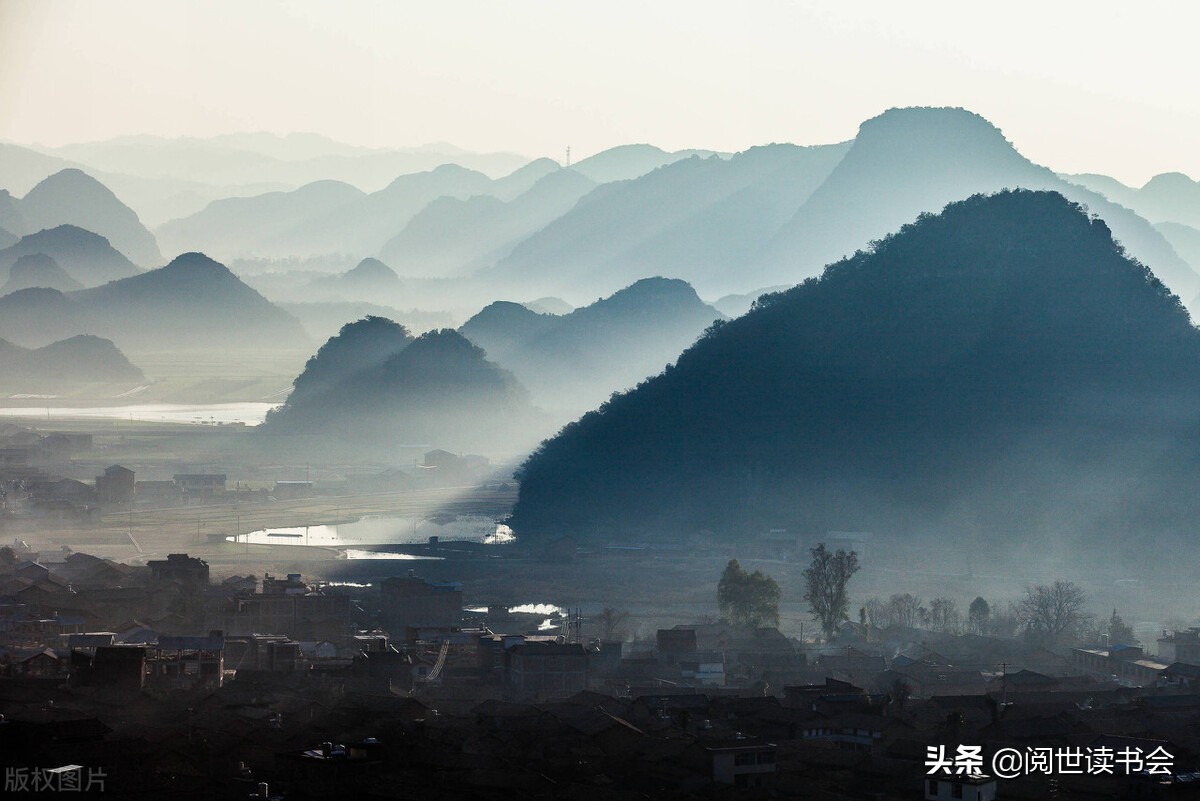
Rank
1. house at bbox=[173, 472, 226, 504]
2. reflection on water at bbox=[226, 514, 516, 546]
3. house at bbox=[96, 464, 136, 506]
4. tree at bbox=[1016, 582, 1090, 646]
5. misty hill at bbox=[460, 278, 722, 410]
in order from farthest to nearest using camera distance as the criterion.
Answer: misty hill at bbox=[460, 278, 722, 410], house at bbox=[173, 472, 226, 504], house at bbox=[96, 464, 136, 506], reflection on water at bbox=[226, 514, 516, 546], tree at bbox=[1016, 582, 1090, 646]

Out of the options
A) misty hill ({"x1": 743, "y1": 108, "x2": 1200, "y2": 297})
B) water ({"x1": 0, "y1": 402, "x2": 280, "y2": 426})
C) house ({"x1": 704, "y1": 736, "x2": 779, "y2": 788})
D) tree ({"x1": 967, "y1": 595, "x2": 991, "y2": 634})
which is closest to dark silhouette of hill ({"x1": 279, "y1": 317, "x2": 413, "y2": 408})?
water ({"x1": 0, "y1": 402, "x2": 280, "y2": 426})

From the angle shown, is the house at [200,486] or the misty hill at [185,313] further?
the misty hill at [185,313]

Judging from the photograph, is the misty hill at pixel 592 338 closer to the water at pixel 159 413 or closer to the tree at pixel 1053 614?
the water at pixel 159 413

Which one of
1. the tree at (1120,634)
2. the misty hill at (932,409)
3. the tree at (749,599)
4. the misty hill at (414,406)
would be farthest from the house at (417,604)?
the misty hill at (414,406)

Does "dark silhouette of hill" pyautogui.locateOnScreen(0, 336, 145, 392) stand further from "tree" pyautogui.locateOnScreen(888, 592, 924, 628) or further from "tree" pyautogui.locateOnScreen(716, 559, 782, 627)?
"tree" pyautogui.locateOnScreen(888, 592, 924, 628)

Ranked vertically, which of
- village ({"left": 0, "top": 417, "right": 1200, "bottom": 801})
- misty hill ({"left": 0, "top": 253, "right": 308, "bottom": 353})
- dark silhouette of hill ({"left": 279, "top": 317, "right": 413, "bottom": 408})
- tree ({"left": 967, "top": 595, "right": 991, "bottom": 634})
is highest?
misty hill ({"left": 0, "top": 253, "right": 308, "bottom": 353})

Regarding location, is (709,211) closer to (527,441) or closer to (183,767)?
(527,441)

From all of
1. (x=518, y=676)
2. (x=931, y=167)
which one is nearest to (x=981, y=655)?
(x=518, y=676)
